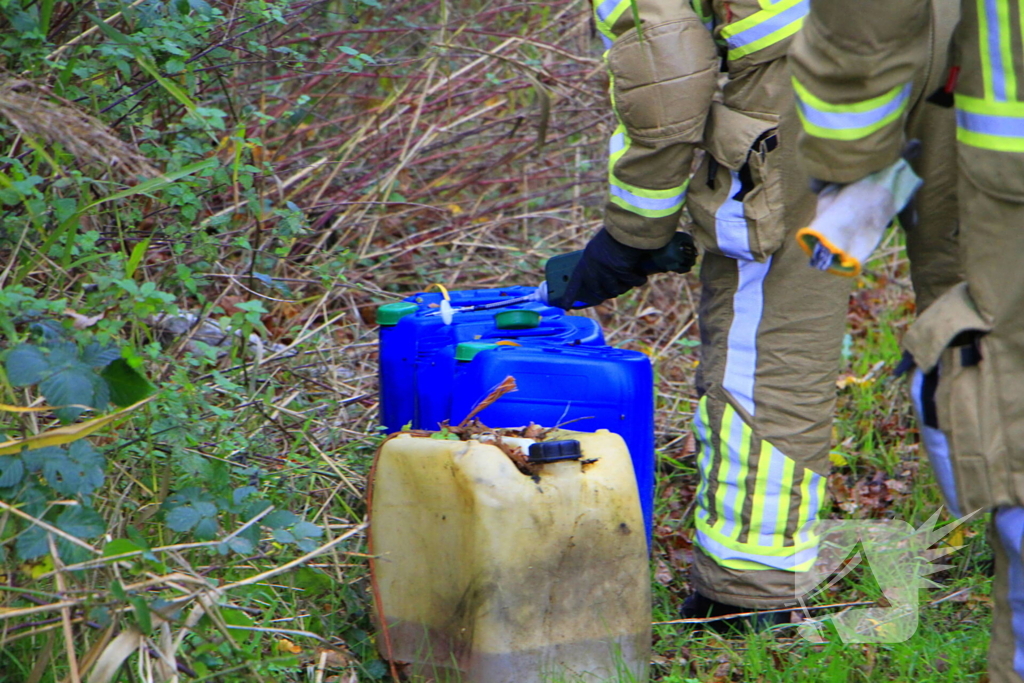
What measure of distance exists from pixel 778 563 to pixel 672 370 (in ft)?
4.90

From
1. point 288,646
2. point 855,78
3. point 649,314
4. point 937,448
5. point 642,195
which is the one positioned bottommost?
point 649,314

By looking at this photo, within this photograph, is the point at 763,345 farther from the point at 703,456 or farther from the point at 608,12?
the point at 608,12

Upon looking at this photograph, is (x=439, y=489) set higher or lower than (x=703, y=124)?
lower

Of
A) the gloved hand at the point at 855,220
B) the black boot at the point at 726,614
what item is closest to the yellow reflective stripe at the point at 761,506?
the black boot at the point at 726,614

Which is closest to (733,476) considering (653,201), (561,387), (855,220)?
(561,387)

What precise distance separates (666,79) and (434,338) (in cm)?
91

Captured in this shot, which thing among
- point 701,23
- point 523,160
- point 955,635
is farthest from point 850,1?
point 523,160

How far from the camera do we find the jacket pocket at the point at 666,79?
211 centimetres

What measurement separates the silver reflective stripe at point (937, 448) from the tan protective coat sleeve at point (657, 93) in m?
0.83

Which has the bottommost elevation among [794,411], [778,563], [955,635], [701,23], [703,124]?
[955,635]

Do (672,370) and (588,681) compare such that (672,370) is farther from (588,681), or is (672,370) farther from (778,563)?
(588,681)

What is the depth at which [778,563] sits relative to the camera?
2.29 m

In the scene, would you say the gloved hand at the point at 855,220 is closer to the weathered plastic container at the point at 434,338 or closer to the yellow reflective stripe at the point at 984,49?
the yellow reflective stripe at the point at 984,49

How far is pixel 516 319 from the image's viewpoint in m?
2.49
